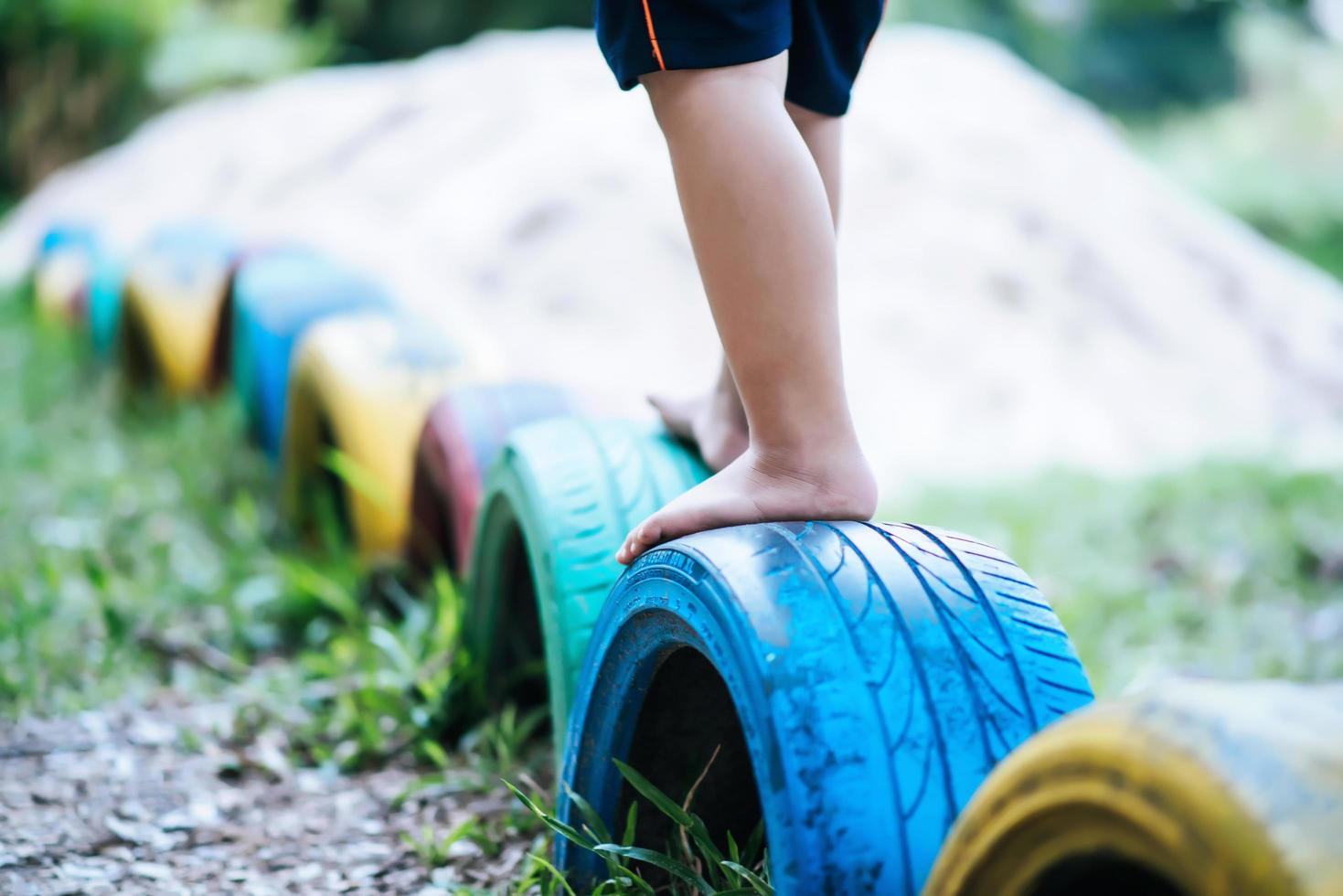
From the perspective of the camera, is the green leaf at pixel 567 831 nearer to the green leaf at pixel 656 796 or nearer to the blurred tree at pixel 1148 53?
the green leaf at pixel 656 796

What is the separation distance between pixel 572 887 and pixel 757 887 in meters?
0.23

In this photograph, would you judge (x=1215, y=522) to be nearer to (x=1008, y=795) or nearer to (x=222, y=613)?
(x=222, y=613)

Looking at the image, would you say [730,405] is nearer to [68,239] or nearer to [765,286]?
[765,286]

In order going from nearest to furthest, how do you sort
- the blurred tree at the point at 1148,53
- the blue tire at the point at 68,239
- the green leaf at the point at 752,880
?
the green leaf at the point at 752,880
the blue tire at the point at 68,239
the blurred tree at the point at 1148,53

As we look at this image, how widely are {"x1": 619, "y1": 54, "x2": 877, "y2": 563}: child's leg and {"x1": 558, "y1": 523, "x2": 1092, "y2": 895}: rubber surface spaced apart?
8 centimetres

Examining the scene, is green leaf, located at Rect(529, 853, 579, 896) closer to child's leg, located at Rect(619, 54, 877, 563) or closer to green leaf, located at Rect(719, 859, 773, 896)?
green leaf, located at Rect(719, 859, 773, 896)

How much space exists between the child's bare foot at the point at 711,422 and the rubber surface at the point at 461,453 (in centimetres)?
33

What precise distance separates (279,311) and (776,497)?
1.90m

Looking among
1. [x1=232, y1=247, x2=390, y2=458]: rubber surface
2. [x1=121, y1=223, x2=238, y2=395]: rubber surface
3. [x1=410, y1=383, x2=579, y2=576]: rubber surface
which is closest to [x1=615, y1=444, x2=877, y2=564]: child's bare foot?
[x1=410, y1=383, x2=579, y2=576]: rubber surface

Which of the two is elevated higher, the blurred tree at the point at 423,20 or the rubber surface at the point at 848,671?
the blurred tree at the point at 423,20

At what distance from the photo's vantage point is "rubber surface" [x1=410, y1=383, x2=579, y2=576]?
1818 mm

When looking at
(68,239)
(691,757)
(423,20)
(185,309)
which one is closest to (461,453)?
(691,757)

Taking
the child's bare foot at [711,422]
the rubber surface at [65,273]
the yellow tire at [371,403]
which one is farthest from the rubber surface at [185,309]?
the child's bare foot at [711,422]

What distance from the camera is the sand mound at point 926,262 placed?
3.82 metres
